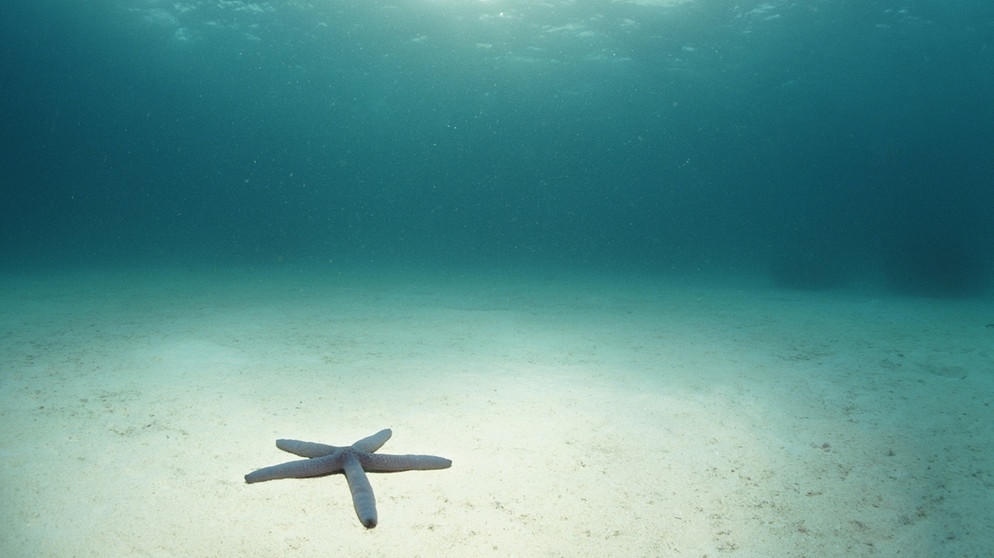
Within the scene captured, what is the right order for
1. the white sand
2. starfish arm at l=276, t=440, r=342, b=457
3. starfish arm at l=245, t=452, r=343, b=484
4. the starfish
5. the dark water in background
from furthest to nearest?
1. the dark water in background
2. starfish arm at l=276, t=440, r=342, b=457
3. starfish arm at l=245, t=452, r=343, b=484
4. the starfish
5. the white sand

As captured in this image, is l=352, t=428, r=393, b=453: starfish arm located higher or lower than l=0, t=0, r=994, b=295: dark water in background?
lower

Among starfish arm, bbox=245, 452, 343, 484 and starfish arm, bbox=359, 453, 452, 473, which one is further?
starfish arm, bbox=359, 453, 452, 473

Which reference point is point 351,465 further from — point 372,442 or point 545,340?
point 545,340

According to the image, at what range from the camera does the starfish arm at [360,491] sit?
327cm

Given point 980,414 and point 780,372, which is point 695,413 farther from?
point 980,414

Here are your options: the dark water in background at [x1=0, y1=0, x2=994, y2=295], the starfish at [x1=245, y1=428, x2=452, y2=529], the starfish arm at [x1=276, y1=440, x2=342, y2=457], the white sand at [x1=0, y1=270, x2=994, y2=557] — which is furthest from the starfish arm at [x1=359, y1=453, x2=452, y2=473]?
the dark water in background at [x1=0, y1=0, x2=994, y2=295]

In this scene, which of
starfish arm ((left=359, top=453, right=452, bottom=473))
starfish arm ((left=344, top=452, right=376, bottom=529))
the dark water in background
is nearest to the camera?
starfish arm ((left=344, top=452, right=376, bottom=529))

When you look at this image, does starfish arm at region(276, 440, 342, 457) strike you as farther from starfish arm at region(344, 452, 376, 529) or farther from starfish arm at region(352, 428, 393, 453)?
starfish arm at region(344, 452, 376, 529)

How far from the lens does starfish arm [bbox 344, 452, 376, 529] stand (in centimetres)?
327

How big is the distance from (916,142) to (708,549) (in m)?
73.1

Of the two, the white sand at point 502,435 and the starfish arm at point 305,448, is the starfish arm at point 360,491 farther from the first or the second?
the starfish arm at point 305,448

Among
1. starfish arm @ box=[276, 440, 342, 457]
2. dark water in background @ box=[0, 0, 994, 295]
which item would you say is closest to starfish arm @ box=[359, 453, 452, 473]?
starfish arm @ box=[276, 440, 342, 457]

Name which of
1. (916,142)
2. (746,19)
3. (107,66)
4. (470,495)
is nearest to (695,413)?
(470,495)

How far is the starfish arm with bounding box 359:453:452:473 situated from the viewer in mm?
3869
